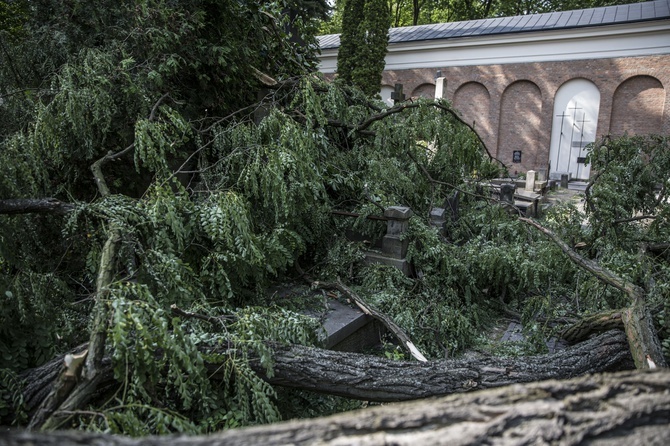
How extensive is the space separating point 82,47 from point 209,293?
2.80 m

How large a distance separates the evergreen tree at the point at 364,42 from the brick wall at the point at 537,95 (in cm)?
292

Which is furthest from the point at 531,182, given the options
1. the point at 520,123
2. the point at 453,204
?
the point at 453,204

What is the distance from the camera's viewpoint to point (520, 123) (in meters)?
20.0

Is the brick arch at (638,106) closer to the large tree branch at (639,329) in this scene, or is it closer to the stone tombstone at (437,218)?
the stone tombstone at (437,218)

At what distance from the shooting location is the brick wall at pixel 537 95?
686 inches

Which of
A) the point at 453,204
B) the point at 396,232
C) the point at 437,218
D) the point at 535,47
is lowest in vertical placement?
the point at 396,232

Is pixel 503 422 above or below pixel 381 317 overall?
above

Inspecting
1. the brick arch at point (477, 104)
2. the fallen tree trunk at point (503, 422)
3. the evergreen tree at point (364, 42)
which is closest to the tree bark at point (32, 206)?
the fallen tree trunk at point (503, 422)

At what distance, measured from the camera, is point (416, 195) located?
6340 millimetres

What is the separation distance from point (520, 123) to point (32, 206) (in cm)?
1986

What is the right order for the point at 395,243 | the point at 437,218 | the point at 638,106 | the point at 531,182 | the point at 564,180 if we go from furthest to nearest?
the point at 638,106 < the point at 564,180 < the point at 531,182 < the point at 437,218 < the point at 395,243

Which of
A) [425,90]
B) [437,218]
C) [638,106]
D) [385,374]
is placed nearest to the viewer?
[385,374]

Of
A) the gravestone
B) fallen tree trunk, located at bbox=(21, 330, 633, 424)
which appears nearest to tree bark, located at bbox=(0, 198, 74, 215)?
fallen tree trunk, located at bbox=(21, 330, 633, 424)

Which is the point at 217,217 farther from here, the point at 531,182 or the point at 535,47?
the point at 535,47
